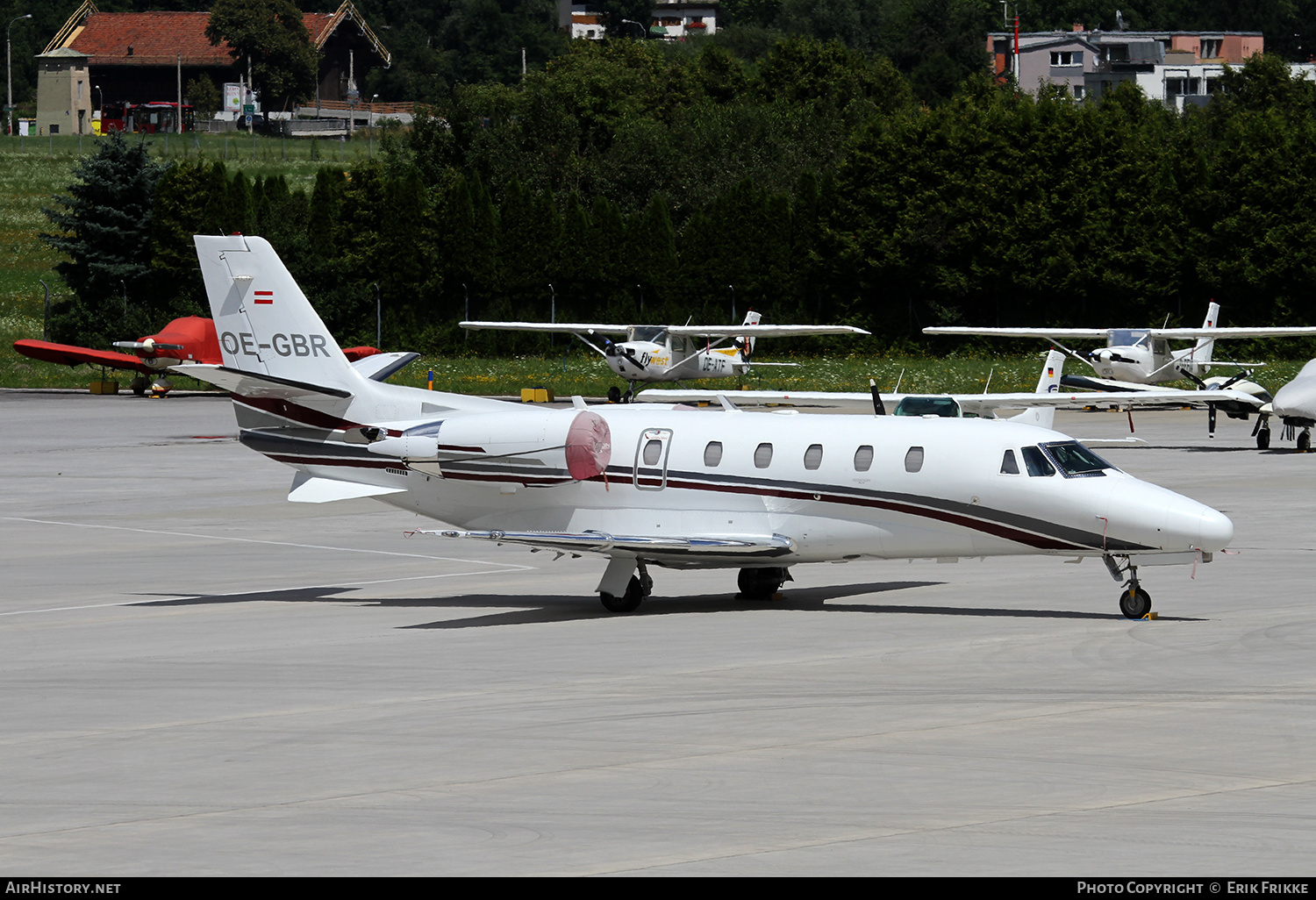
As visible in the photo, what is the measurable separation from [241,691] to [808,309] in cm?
7264

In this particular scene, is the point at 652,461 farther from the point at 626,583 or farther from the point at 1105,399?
the point at 1105,399

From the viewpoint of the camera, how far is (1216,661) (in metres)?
19.2

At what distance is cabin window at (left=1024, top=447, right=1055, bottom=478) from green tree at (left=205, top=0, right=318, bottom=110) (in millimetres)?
155833

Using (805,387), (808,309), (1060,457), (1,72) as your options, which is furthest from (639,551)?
(1,72)

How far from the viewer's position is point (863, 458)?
23.3m

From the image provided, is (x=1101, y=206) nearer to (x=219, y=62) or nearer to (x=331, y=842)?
(x=331, y=842)

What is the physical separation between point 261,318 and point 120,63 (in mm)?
156940

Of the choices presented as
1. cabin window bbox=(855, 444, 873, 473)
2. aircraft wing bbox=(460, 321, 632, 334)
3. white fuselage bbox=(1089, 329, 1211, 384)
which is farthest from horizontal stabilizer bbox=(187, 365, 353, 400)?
white fuselage bbox=(1089, 329, 1211, 384)

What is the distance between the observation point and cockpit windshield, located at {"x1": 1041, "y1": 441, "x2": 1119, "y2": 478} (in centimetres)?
2238

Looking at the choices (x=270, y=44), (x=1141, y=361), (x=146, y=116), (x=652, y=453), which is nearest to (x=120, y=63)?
(x=146, y=116)

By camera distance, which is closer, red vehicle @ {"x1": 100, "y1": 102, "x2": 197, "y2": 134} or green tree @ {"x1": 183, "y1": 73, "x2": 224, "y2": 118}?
red vehicle @ {"x1": 100, "y1": 102, "x2": 197, "y2": 134}

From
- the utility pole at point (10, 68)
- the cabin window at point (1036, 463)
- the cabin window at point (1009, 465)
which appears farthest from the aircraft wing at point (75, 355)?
the utility pole at point (10, 68)

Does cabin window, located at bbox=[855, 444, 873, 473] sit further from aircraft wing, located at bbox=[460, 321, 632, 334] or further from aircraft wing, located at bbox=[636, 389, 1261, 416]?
aircraft wing, located at bbox=[460, 321, 632, 334]

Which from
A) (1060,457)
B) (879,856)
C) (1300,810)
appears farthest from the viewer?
(1060,457)
